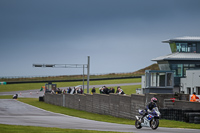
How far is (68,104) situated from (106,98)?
13616 mm

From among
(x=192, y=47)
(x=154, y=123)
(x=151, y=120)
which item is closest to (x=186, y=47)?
(x=192, y=47)

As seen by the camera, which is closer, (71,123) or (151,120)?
(151,120)

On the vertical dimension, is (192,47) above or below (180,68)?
above

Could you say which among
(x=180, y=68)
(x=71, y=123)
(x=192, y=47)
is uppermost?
(x=192, y=47)

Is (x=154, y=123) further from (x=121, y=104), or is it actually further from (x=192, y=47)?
(x=192, y=47)

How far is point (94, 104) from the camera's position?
137ft

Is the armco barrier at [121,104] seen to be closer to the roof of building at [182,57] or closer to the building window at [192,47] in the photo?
the roof of building at [182,57]

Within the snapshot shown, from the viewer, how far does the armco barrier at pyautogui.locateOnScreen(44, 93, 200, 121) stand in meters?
25.8

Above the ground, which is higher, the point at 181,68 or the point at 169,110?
the point at 181,68

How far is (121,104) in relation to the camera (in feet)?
112

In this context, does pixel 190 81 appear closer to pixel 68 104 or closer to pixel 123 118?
pixel 68 104

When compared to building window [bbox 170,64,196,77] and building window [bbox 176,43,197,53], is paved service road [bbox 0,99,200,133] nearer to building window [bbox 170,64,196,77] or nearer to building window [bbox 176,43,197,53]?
building window [bbox 170,64,196,77]

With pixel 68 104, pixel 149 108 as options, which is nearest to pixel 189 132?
pixel 149 108

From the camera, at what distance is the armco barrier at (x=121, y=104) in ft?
84.7
